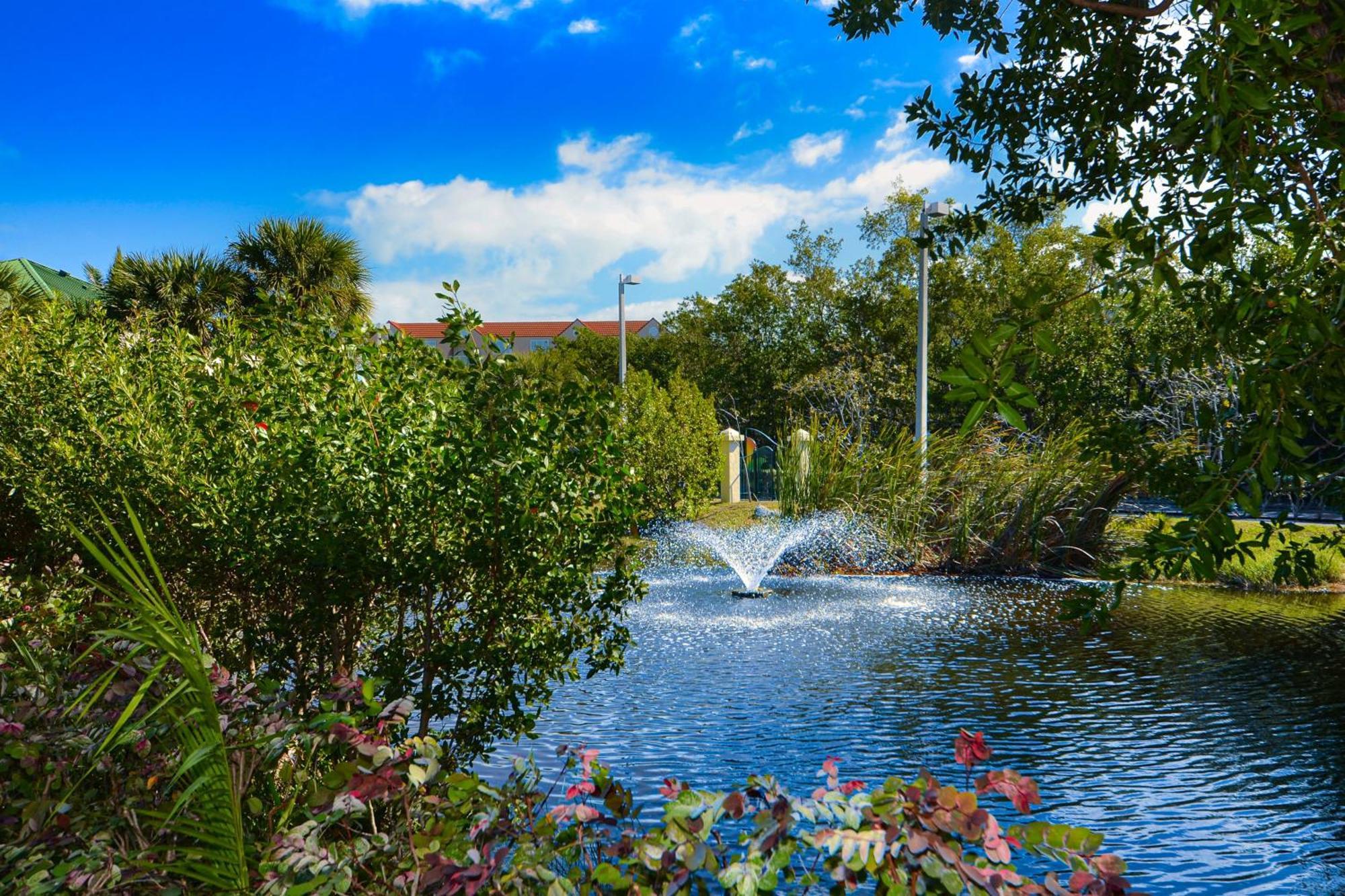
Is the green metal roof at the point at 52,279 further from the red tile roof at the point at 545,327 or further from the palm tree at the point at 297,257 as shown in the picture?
the red tile roof at the point at 545,327

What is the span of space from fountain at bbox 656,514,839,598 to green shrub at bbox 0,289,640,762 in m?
8.83

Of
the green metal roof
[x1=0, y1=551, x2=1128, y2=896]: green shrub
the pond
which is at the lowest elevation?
the pond

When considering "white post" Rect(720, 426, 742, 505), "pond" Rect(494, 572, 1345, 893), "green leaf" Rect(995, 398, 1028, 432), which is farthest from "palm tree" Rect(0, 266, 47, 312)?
"green leaf" Rect(995, 398, 1028, 432)

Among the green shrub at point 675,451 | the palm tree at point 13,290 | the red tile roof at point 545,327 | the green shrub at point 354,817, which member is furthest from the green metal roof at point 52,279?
the red tile roof at point 545,327

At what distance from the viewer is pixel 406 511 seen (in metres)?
3.96

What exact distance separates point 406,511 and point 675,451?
1428cm

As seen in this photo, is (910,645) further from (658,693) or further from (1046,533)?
(1046,533)

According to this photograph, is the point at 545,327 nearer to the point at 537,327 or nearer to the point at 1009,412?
the point at 537,327

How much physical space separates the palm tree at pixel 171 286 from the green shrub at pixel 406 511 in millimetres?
18626

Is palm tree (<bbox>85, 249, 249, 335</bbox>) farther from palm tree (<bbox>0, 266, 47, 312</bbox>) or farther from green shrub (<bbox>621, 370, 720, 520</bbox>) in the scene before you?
green shrub (<bbox>621, 370, 720, 520</bbox>)

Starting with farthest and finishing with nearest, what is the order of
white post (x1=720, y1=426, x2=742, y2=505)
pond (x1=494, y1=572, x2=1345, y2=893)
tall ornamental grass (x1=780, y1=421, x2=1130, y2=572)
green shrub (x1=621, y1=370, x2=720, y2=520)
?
1. white post (x1=720, y1=426, x2=742, y2=505)
2. green shrub (x1=621, y1=370, x2=720, y2=520)
3. tall ornamental grass (x1=780, y1=421, x2=1130, y2=572)
4. pond (x1=494, y1=572, x2=1345, y2=893)

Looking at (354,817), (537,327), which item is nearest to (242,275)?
(354,817)

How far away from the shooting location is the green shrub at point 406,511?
12.8 ft

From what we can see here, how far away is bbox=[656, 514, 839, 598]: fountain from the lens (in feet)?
45.8
